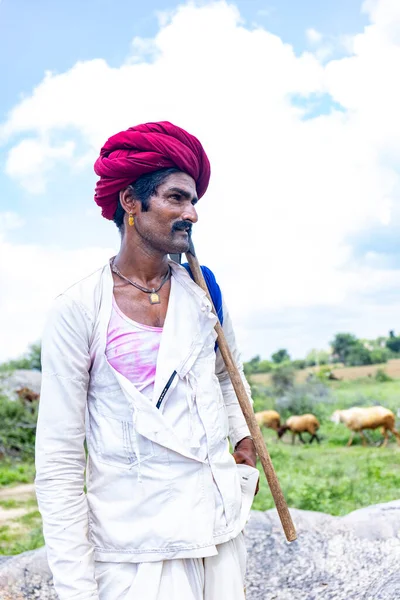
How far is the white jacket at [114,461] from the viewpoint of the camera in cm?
173

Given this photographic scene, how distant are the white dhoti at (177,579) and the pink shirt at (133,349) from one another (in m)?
0.46

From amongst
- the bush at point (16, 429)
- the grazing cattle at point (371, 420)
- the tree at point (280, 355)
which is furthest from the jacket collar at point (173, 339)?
the tree at point (280, 355)

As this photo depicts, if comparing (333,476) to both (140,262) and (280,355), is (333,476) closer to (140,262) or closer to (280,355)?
(140,262)

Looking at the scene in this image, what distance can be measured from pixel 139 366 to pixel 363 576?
2616mm

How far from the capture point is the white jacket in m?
1.73

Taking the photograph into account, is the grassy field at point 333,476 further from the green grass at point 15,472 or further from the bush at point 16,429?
the bush at point 16,429

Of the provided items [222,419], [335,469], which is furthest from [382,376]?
[222,419]

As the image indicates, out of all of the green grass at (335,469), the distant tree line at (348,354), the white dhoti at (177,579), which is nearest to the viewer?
the white dhoti at (177,579)

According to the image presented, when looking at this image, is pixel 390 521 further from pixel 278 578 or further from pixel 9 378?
pixel 9 378

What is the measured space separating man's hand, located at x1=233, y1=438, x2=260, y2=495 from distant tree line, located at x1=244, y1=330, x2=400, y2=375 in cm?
1626

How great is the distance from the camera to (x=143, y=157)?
192 centimetres

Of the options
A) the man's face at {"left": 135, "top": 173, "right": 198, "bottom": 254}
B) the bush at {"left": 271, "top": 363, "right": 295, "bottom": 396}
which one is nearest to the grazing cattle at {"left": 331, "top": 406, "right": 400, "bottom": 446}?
the bush at {"left": 271, "top": 363, "right": 295, "bottom": 396}

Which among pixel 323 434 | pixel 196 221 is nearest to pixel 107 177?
pixel 196 221

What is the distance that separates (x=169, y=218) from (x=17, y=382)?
11.6 metres
